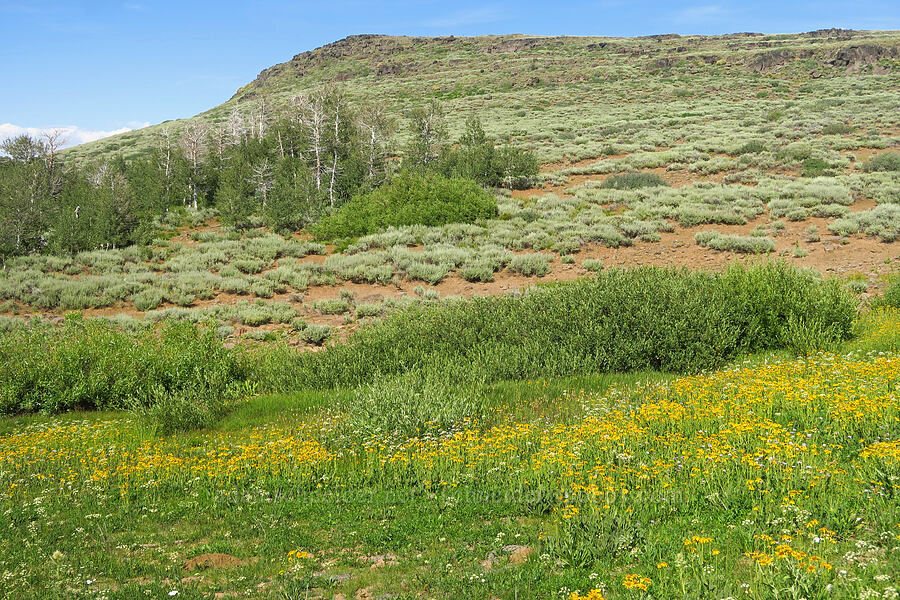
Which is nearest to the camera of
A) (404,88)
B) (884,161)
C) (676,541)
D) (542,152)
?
(676,541)

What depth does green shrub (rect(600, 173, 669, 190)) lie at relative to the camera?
30.0 m

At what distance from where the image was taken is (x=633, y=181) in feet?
99.9

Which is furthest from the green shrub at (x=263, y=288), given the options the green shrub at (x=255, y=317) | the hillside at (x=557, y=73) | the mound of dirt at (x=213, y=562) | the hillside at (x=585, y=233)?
the hillside at (x=557, y=73)

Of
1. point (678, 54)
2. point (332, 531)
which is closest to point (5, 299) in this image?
point (332, 531)

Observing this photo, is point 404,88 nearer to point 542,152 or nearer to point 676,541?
point 542,152

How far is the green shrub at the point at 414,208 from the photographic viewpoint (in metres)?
26.0

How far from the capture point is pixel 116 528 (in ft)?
17.3

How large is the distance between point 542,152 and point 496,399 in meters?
34.4

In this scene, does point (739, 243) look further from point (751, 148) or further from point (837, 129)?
point (837, 129)

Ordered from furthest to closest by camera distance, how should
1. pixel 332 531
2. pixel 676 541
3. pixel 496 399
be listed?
pixel 496 399
pixel 332 531
pixel 676 541

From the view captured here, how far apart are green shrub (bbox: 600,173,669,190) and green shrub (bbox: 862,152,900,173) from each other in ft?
33.0

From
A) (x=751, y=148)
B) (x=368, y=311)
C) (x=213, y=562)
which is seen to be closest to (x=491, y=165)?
(x=751, y=148)

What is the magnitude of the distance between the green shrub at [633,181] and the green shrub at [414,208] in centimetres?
763

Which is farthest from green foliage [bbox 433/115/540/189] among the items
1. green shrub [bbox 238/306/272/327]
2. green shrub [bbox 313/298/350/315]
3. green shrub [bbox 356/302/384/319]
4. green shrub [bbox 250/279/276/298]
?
green shrub [bbox 238/306/272/327]
